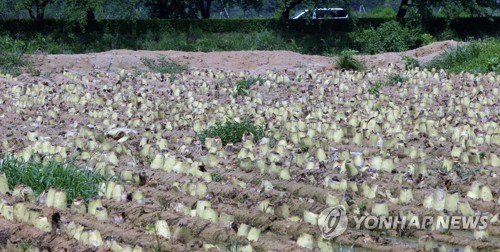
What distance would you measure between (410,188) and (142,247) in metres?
2.07

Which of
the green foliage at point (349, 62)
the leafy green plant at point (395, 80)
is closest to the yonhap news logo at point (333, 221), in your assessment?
the leafy green plant at point (395, 80)

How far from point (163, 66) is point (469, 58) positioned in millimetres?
5882

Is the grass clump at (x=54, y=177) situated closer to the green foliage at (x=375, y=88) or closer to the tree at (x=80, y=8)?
the green foliage at (x=375, y=88)

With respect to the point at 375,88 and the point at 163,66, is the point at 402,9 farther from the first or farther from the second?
the point at 375,88

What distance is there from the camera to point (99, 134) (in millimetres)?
8672

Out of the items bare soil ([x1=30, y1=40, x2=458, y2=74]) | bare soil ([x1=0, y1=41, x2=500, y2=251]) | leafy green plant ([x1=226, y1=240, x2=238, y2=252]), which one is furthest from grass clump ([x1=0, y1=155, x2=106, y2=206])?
bare soil ([x1=30, y1=40, x2=458, y2=74])

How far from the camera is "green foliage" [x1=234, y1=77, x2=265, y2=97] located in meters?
12.8

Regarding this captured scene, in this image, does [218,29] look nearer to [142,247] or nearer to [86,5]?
[86,5]

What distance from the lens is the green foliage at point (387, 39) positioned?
26.4m

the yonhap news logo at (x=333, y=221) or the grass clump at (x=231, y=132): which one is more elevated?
the yonhap news logo at (x=333, y=221)

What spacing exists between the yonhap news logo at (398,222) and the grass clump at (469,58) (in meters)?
10.9

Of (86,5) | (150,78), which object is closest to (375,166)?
(150,78)

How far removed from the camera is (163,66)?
18.4 m

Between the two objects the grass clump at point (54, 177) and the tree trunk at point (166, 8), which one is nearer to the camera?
the grass clump at point (54, 177)
